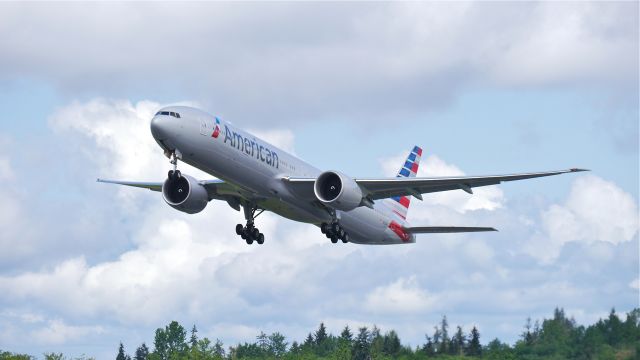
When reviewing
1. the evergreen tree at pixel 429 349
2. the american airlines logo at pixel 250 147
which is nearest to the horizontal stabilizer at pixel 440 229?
the american airlines logo at pixel 250 147

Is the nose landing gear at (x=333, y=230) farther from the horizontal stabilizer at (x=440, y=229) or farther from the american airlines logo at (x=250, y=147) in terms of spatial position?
the horizontal stabilizer at (x=440, y=229)

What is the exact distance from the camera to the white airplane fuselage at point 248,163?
53.5 meters

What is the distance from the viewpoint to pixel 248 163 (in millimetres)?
56094

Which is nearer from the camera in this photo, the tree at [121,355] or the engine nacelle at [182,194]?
the engine nacelle at [182,194]

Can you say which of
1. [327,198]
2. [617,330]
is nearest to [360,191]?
[327,198]

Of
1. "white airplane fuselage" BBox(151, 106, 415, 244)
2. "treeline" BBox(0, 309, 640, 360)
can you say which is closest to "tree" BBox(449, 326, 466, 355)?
"treeline" BBox(0, 309, 640, 360)

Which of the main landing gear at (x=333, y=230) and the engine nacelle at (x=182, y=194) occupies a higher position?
the engine nacelle at (x=182, y=194)

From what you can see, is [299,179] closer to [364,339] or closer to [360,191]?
[360,191]

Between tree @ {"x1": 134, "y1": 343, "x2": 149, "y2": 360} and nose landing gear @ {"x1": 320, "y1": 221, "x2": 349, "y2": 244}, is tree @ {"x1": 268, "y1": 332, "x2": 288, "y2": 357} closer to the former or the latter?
tree @ {"x1": 134, "y1": 343, "x2": 149, "y2": 360}

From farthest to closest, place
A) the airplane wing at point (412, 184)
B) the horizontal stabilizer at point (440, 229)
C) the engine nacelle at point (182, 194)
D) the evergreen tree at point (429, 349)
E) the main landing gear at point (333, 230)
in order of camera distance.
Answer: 1. the evergreen tree at point (429, 349)
2. the horizontal stabilizer at point (440, 229)
3. the main landing gear at point (333, 230)
4. the engine nacelle at point (182, 194)
5. the airplane wing at point (412, 184)

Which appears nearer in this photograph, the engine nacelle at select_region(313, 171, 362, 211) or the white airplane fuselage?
the white airplane fuselage

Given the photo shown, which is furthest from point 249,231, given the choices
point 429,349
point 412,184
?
point 429,349

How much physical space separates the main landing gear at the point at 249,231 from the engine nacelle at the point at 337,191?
19.4 ft

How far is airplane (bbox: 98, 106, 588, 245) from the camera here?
177 feet
